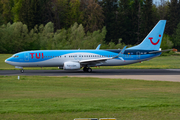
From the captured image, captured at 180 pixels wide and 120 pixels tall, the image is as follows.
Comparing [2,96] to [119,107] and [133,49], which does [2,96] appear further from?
[133,49]

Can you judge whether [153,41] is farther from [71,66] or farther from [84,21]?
[84,21]

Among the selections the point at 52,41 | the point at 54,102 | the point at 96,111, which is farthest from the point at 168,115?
the point at 52,41

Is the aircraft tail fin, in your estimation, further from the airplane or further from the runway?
the runway

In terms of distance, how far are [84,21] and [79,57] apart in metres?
71.0

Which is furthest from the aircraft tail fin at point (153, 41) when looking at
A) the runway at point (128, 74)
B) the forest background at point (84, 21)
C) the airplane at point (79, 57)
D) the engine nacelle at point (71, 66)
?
the forest background at point (84, 21)

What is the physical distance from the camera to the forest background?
89125mm

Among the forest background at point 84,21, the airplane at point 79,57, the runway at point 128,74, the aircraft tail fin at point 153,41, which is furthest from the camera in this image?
the forest background at point 84,21

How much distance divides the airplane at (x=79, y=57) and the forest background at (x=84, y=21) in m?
46.9

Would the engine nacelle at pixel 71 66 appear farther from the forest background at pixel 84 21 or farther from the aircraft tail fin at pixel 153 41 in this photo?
the forest background at pixel 84 21

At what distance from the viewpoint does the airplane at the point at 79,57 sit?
123 ft

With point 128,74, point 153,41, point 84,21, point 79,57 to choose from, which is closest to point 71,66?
point 79,57

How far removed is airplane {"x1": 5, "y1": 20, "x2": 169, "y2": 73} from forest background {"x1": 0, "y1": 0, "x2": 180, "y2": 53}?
4690 centimetres

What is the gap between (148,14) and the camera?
11269 centimetres

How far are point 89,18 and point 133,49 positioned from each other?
67685 millimetres
